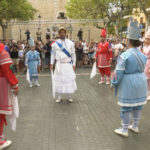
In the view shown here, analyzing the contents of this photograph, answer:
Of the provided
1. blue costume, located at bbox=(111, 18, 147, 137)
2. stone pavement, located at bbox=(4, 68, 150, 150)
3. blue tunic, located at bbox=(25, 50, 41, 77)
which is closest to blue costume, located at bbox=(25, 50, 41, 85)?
blue tunic, located at bbox=(25, 50, 41, 77)

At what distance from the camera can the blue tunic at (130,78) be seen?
150 inches

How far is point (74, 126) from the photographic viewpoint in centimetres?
476

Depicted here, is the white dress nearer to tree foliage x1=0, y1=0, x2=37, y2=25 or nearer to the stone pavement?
the stone pavement

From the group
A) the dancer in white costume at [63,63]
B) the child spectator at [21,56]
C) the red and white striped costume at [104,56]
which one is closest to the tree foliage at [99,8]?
the child spectator at [21,56]

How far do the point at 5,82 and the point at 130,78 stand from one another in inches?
84.8

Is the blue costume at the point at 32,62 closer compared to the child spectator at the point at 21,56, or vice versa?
the blue costume at the point at 32,62

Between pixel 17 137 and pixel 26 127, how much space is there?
50 centimetres

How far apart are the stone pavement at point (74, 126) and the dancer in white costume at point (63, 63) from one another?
0.53 metres

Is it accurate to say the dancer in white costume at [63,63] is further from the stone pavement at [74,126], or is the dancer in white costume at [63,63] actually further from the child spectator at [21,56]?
Answer: the child spectator at [21,56]

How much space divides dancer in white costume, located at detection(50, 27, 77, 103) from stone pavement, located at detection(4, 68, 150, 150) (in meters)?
0.53

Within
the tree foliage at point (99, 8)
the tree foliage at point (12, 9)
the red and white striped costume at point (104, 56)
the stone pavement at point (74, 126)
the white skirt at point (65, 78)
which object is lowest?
the stone pavement at point (74, 126)

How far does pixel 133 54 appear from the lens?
3818 mm

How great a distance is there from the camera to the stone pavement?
3918 mm

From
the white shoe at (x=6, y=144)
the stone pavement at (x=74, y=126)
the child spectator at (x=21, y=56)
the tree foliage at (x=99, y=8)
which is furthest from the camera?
the tree foliage at (x=99, y=8)
